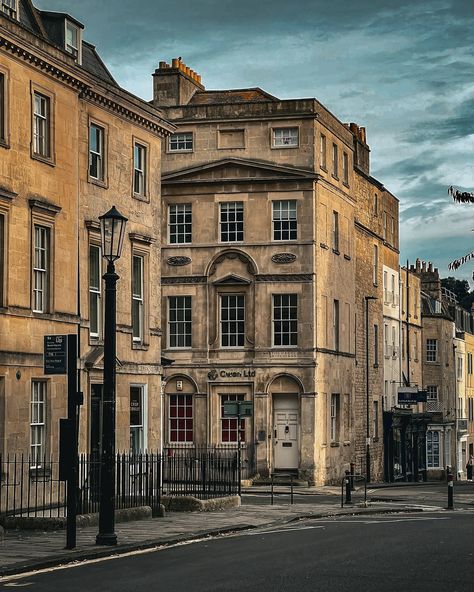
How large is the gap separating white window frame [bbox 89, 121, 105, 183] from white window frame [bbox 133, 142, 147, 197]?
2.02 meters

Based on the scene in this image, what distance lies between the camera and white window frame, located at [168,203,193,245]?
52.5 meters

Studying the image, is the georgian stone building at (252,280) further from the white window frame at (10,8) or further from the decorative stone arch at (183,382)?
the white window frame at (10,8)

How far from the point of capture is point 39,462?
27.6 m

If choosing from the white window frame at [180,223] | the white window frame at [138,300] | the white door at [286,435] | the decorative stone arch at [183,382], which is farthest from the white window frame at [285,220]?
the white window frame at [138,300]

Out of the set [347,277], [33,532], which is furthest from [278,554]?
[347,277]

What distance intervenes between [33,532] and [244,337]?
93.8 ft

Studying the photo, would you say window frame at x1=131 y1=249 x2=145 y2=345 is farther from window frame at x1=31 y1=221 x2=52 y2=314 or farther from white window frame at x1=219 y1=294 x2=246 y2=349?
white window frame at x1=219 y1=294 x2=246 y2=349

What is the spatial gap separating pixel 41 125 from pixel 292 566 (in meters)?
15.3

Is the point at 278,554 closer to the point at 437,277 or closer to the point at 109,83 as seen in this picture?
the point at 109,83

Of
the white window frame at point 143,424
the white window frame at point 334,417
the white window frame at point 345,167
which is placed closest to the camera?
the white window frame at point 143,424

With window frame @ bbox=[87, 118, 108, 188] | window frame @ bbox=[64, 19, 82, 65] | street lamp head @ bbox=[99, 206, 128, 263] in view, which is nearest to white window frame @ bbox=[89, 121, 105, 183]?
window frame @ bbox=[87, 118, 108, 188]

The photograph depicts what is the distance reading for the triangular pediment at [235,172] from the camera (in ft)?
168

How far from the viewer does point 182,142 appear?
52.9 m

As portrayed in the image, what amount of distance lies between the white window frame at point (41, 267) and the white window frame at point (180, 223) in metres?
23.3
